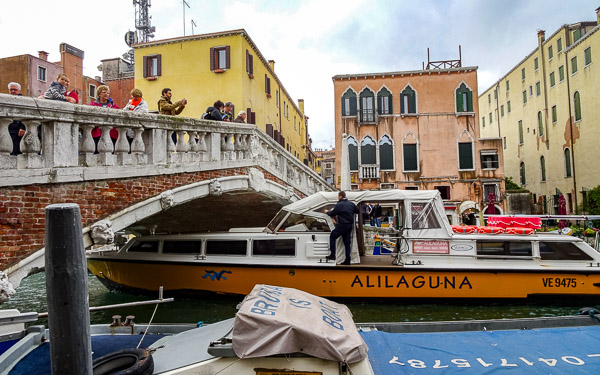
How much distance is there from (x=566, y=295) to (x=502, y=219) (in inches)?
83.3

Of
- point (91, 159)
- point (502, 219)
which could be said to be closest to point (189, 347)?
point (91, 159)

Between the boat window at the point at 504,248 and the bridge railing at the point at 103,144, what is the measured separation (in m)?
4.77

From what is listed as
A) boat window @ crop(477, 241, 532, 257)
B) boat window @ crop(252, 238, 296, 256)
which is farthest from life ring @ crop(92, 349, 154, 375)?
boat window @ crop(477, 241, 532, 257)

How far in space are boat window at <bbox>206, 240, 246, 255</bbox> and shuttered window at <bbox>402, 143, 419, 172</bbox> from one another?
14.7 m

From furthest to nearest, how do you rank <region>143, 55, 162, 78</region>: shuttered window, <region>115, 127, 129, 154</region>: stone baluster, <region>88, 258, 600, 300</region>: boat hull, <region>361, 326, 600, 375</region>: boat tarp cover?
1. <region>143, 55, 162, 78</region>: shuttered window
2. <region>88, 258, 600, 300</region>: boat hull
3. <region>115, 127, 129, 154</region>: stone baluster
4. <region>361, 326, 600, 375</region>: boat tarp cover

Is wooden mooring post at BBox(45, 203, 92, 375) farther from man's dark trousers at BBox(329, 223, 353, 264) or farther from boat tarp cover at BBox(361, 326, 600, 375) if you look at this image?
man's dark trousers at BBox(329, 223, 353, 264)

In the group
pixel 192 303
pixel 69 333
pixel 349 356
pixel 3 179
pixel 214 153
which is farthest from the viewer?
pixel 192 303

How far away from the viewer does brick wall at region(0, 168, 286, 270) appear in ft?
13.6

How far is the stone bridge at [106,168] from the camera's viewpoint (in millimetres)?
4223

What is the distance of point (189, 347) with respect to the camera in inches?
125

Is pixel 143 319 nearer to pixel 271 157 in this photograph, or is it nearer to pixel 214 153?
pixel 214 153

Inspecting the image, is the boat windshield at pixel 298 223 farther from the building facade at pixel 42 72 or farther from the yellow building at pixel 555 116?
the building facade at pixel 42 72

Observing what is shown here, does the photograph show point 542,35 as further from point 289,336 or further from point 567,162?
point 289,336

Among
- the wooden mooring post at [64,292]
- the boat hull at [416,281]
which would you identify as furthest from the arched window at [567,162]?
the wooden mooring post at [64,292]
